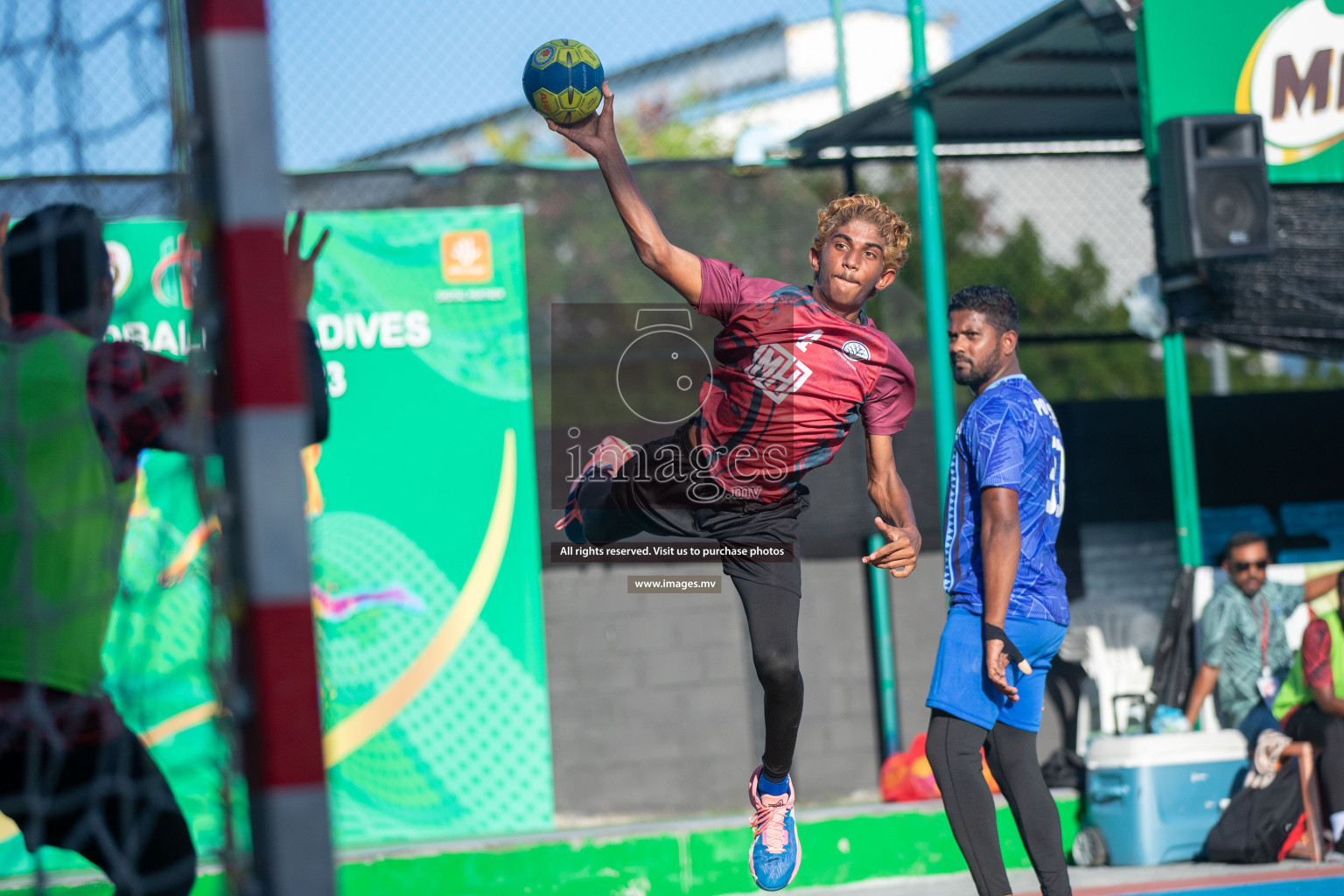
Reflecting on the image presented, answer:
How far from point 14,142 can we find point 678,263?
175 cm

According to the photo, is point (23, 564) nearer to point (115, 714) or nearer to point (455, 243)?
point (115, 714)

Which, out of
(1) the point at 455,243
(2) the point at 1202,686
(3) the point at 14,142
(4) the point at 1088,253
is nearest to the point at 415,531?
(1) the point at 455,243

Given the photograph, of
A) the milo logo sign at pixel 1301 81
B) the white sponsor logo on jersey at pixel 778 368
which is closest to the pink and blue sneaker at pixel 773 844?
the white sponsor logo on jersey at pixel 778 368

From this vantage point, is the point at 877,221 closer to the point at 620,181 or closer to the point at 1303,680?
the point at 620,181

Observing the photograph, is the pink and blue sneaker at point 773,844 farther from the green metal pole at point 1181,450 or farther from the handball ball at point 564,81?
the green metal pole at point 1181,450

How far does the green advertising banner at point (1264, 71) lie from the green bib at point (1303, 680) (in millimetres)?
2515

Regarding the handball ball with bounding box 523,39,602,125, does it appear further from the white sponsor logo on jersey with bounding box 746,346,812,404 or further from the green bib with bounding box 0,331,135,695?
the green bib with bounding box 0,331,135,695

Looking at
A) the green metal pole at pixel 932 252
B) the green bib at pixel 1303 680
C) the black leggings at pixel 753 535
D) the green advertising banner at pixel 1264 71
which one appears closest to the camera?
the black leggings at pixel 753 535

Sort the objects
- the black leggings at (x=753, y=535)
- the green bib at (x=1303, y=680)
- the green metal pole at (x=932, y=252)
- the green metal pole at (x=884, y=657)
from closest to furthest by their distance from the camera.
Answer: the black leggings at (x=753, y=535)
the green bib at (x=1303, y=680)
the green metal pole at (x=932, y=252)
the green metal pole at (x=884, y=657)

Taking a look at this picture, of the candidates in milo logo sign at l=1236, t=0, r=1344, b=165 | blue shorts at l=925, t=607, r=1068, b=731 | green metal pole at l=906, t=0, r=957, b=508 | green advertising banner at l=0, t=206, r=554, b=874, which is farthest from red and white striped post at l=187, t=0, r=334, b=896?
milo logo sign at l=1236, t=0, r=1344, b=165

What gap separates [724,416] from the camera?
4.32 meters

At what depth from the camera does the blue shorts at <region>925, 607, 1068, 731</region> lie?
13.8 ft

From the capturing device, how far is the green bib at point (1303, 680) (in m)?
7.27

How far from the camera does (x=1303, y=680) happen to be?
24.5 ft
